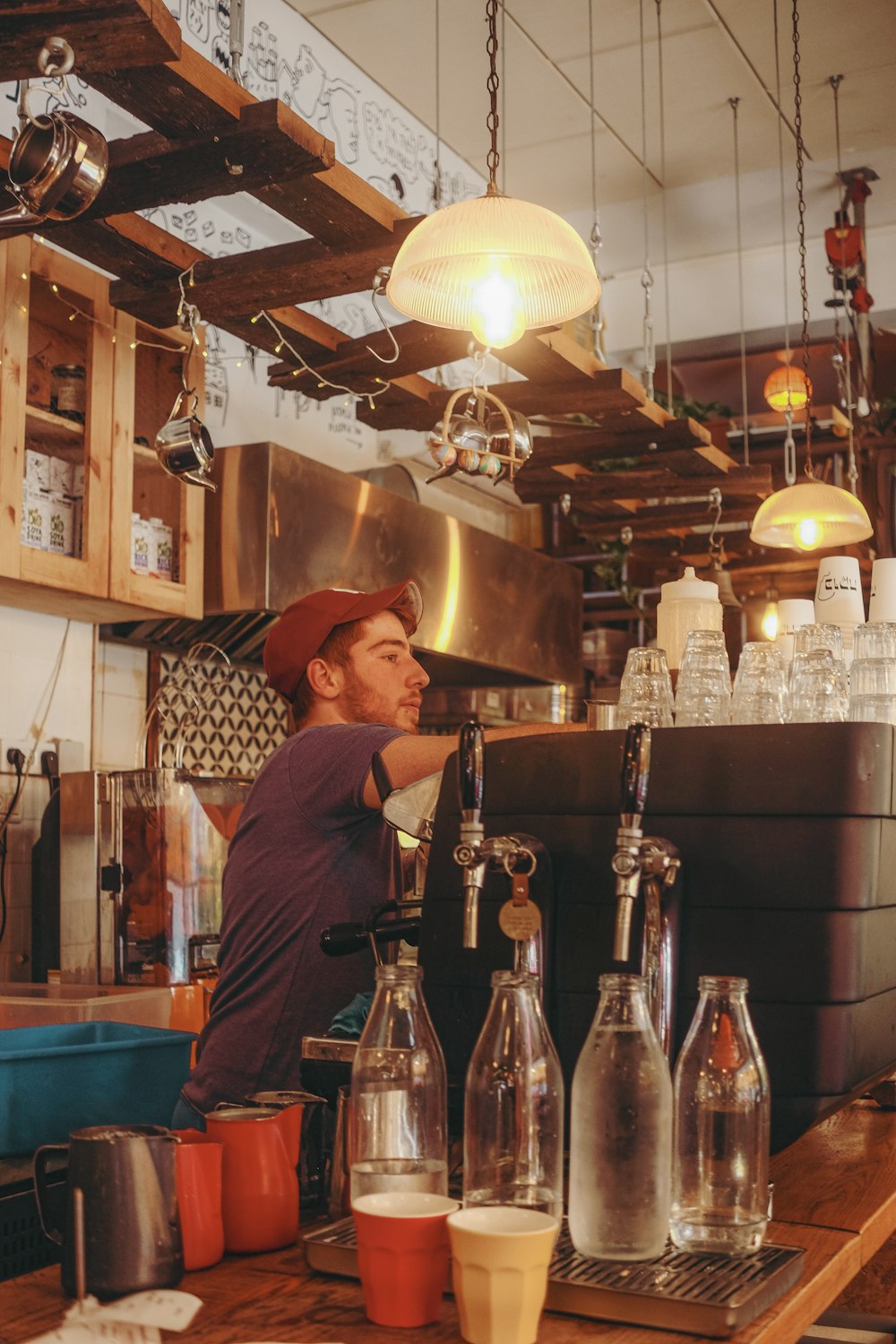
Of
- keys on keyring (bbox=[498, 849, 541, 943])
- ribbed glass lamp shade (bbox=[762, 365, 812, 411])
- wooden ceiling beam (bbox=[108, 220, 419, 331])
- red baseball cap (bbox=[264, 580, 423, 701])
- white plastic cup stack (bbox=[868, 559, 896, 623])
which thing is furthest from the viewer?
ribbed glass lamp shade (bbox=[762, 365, 812, 411])

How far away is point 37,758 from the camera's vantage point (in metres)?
3.69

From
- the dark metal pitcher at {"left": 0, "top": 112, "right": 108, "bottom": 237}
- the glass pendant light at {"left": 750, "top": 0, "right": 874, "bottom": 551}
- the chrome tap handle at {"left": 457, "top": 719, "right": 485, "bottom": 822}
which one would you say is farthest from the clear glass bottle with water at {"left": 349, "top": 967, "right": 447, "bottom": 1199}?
the glass pendant light at {"left": 750, "top": 0, "right": 874, "bottom": 551}

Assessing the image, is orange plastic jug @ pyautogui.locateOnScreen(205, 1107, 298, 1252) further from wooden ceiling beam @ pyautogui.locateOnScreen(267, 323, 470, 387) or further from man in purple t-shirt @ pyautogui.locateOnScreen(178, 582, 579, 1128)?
wooden ceiling beam @ pyautogui.locateOnScreen(267, 323, 470, 387)

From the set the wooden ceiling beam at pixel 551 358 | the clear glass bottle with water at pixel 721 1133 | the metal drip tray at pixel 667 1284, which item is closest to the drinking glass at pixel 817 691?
the clear glass bottle with water at pixel 721 1133

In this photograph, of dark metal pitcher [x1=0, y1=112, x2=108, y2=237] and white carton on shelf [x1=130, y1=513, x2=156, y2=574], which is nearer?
dark metal pitcher [x1=0, y1=112, x2=108, y2=237]

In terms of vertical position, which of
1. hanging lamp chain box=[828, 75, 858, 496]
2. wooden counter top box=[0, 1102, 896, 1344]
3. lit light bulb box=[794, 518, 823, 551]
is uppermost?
hanging lamp chain box=[828, 75, 858, 496]

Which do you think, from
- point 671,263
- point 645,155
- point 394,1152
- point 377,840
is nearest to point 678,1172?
point 394,1152

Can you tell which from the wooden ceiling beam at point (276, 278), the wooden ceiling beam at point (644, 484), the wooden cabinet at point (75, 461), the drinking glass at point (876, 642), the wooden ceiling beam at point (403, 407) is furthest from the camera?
the wooden ceiling beam at point (644, 484)

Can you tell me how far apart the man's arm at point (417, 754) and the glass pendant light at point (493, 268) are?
913 millimetres

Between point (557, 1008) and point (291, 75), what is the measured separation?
3.92 m

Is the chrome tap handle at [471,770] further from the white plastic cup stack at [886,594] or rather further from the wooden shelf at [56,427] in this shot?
the wooden shelf at [56,427]

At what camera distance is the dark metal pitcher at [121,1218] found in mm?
1150

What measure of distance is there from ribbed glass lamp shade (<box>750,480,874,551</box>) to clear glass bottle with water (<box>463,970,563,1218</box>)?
2852 mm

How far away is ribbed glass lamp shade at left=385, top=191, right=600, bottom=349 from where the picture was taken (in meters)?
2.35
